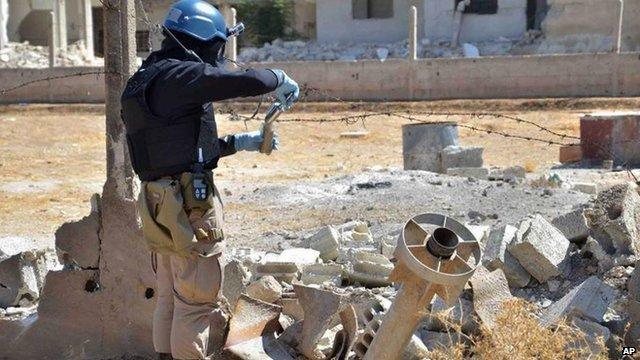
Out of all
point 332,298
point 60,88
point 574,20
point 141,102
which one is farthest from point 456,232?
point 574,20

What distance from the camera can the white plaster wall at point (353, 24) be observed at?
35.2 m

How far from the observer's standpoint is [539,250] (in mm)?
5680

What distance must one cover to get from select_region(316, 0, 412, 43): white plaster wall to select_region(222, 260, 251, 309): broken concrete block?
30.1m

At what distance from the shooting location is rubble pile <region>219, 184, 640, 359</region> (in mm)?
4766

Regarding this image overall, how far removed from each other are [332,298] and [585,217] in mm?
2198

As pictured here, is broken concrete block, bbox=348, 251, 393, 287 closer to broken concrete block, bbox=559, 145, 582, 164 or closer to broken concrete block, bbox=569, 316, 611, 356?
broken concrete block, bbox=569, 316, 611, 356

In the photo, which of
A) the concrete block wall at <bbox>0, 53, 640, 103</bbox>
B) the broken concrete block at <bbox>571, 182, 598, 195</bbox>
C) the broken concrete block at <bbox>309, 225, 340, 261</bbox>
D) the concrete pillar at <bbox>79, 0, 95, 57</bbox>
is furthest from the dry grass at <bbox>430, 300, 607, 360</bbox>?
the concrete pillar at <bbox>79, 0, 95, 57</bbox>

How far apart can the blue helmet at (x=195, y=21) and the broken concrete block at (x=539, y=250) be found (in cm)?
246

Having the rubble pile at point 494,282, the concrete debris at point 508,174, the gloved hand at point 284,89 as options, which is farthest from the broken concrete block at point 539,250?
the concrete debris at point 508,174

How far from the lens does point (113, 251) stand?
541 centimetres

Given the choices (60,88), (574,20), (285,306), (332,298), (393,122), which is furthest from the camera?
(574,20)

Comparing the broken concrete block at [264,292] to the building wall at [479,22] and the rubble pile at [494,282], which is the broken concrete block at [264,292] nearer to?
the rubble pile at [494,282]

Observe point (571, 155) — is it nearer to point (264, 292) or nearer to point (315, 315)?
point (264, 292)

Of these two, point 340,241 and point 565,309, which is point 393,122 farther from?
point 565,309
